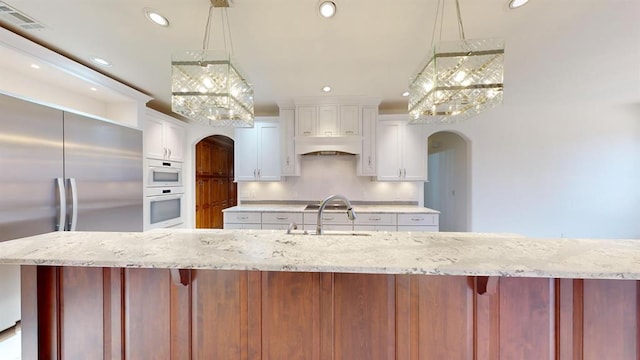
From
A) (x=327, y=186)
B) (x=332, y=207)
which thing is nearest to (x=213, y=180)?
(x=327, y=186)

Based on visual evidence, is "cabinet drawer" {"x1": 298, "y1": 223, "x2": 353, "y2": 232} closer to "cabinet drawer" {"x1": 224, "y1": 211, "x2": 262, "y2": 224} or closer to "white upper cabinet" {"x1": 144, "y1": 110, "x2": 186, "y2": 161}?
"cabinet drawer" {"x1": 224, "y1": 211, "x2": 262, "y2": 224}

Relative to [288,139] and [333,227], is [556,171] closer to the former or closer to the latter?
[333,227]

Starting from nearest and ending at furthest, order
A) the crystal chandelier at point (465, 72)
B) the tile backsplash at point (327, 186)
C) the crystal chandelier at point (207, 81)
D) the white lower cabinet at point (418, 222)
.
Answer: the crystal chandelier at point (465, 72) → the crystal chandelier at point (207, 81) → the white lower cabinet at point (418, 222) → the tile backsplash at point (327, 186)

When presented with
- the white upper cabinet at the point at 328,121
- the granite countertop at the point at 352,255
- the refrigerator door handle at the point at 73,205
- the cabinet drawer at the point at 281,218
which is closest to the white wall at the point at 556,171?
the white upper cabinet at the point at 328,121

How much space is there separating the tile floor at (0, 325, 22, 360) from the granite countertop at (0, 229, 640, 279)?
149 cm

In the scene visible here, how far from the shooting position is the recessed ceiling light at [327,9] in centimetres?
164

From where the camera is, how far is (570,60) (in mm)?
2492

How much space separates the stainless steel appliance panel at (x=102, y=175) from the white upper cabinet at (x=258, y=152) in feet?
4.38

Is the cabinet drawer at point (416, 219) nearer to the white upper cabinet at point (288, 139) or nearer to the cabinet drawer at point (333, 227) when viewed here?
the cabinet drawer at point (333, 227)

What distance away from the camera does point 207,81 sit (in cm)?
168

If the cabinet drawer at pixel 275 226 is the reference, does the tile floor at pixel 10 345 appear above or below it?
below

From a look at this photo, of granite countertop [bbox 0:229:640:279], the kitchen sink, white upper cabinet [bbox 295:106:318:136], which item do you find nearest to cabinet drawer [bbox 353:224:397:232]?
the kitchen sink

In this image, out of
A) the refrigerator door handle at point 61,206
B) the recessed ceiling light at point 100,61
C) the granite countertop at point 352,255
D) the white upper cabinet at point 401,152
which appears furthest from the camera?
the white upper cabinet at point 401,152

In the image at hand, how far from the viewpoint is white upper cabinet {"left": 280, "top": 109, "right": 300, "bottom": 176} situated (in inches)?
150
